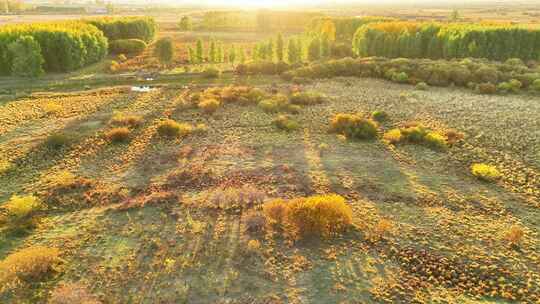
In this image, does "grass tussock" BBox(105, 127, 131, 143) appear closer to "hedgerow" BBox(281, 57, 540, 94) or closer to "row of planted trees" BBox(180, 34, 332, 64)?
"hedgerow" BBox(281, 57, 540, 94)

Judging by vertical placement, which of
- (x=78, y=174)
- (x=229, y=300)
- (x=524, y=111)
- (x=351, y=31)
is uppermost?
(x=351, y=31)

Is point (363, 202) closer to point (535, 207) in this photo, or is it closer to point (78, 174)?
point (535, 207)

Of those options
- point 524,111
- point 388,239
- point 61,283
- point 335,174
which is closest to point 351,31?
point 524,111

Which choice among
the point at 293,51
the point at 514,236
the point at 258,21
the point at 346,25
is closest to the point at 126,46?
the point at 293,51

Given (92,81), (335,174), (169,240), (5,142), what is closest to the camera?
(169,240)

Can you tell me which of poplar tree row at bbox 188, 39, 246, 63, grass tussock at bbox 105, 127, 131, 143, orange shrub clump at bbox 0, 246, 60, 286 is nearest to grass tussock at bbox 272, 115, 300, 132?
grass tussock at bbox 105, 127, 131, 143

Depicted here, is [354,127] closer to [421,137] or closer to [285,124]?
[421,137]
